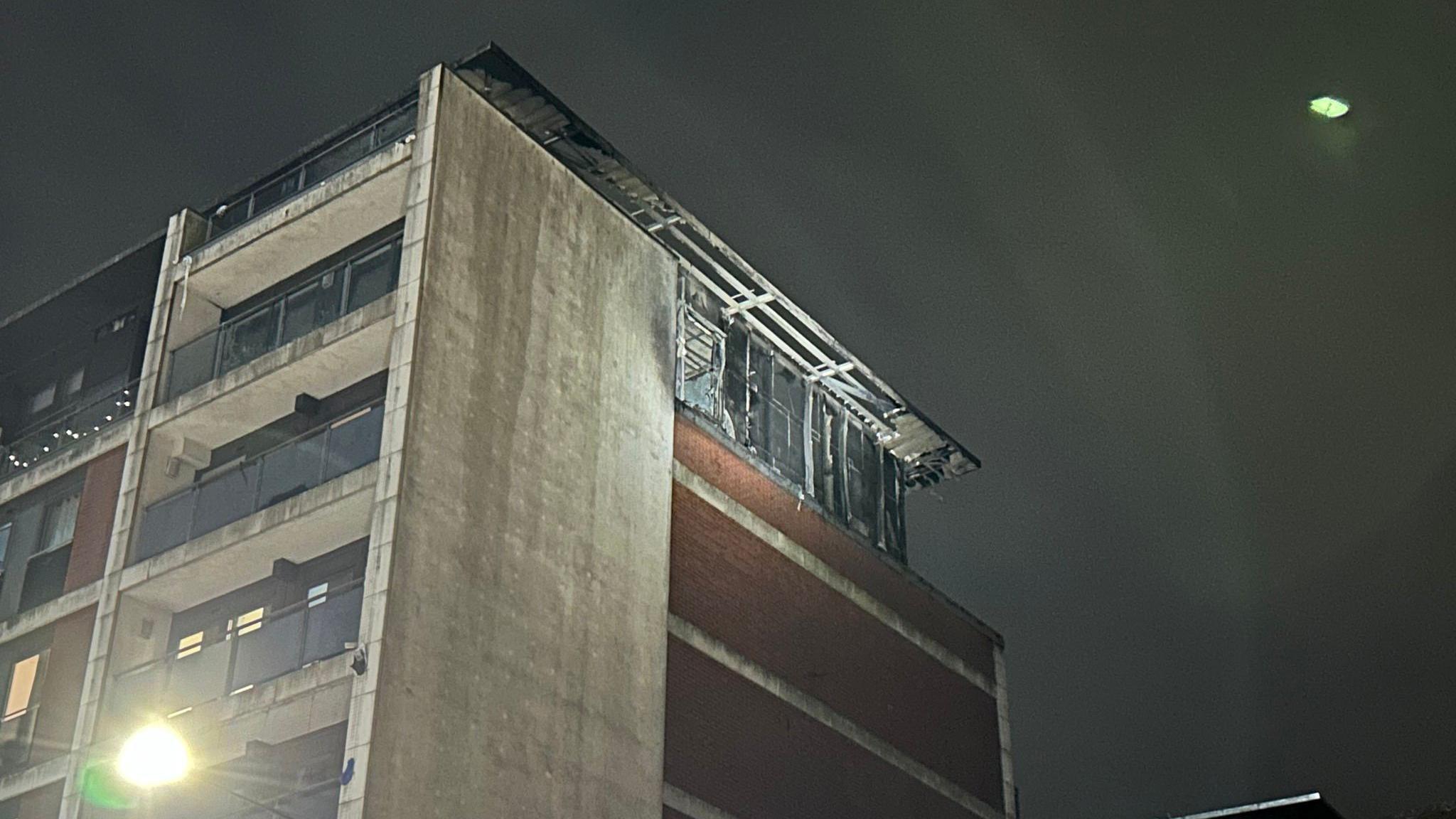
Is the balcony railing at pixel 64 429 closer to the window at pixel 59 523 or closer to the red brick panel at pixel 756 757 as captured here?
the window at pixel 59 523

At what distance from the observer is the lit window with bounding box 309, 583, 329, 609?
3416 cm

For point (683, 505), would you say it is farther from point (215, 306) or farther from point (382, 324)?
point (215, 306)

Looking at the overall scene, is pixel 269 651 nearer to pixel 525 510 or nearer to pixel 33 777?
pixel 525 510

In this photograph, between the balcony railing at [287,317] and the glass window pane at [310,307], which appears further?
the glass window pane at [310,307]

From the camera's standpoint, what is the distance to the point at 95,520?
39.3m

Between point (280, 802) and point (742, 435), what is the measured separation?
16404mm

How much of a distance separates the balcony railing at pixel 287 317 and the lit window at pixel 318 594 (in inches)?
223

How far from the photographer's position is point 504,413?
35469 mm

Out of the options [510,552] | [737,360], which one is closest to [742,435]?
[737,360]

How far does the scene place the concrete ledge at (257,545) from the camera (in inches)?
1334

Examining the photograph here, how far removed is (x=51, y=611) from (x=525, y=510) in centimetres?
1127

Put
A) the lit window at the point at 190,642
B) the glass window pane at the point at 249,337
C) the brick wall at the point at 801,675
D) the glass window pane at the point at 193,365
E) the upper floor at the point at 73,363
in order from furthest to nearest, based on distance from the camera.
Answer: the upper floor at the point at 73,363 < the glass window pane at the point at 249,337 < the glass window pane at the point at 193,365 < the brick wall at the point at 801,675 < the lit window at the point at 190,642

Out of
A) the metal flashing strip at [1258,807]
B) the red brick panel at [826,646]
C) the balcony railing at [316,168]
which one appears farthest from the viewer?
the red brick panel at [826,646]

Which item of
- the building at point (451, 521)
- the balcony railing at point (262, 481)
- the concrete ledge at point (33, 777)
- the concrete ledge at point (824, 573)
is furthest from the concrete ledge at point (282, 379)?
the concrete ledge at point (824, 573)
